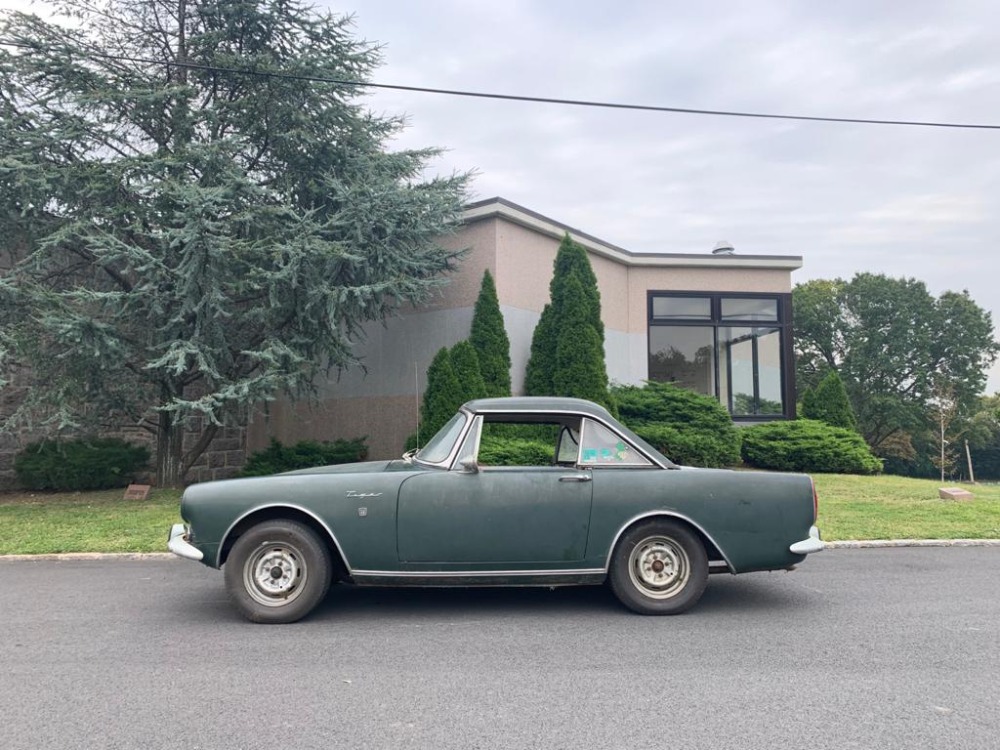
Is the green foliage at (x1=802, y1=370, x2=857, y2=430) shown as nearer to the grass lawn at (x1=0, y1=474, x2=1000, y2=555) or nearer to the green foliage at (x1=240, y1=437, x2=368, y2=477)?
the grass lawn at (x1=0, y1=474, x2=1000, y2=555)

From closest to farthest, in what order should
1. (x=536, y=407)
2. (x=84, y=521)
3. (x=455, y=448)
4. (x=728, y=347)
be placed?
1. (x=455, y=448)
2. (x=536, y=407)
3. (x=84, y=521)
4. (x=728, y=347)

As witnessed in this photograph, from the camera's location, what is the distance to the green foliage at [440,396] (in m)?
12.4

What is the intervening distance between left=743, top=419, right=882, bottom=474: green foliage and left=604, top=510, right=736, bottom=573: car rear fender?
1001 cm

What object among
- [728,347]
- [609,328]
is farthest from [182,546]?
[728,347]

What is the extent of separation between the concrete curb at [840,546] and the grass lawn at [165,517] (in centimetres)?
17

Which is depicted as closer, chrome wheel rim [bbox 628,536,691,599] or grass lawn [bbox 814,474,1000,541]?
chrome wheel rim [bbox 628,536,691,599]

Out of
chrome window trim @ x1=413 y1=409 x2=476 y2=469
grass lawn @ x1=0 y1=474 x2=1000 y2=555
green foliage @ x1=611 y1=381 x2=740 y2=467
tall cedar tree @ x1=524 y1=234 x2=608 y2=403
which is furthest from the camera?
green foliage @ x1=611 y1=381 x2=740 y2=467

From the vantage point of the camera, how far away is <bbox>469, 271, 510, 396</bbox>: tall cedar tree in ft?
42.5

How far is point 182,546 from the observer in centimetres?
524

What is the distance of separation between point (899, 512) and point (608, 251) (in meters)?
8.25

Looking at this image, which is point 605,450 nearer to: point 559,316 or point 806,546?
point 806,546

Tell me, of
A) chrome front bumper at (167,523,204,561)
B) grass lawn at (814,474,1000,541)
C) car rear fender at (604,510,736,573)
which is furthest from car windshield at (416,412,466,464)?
grass lawn at (814,474,1000,541)

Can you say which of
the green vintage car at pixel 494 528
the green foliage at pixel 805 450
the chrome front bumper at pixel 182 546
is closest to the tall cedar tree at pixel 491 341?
the green foliage at pixel 805 450

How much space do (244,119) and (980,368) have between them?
43.6 metres
